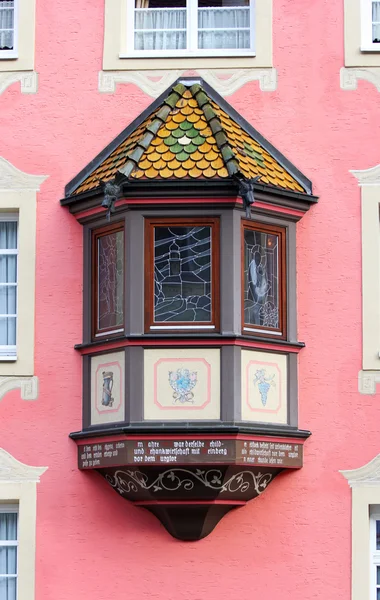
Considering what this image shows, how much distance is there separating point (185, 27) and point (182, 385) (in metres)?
4.55

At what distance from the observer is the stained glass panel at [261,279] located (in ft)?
54.9

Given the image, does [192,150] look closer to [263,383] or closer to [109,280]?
[109,280]

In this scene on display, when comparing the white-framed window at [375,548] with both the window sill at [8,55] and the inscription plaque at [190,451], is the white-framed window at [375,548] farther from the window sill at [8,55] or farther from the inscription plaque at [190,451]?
the window sill at [8,55]

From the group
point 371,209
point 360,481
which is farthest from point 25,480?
point 371,209

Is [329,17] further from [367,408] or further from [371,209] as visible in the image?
[367,408]

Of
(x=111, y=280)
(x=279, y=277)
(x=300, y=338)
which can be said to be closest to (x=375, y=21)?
(x=279, y=277)

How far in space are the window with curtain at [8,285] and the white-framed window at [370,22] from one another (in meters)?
4.55

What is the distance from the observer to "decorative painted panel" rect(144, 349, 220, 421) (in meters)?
16.3

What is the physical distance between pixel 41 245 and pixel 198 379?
8.42ft

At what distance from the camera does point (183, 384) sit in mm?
16297

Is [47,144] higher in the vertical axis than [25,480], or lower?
higher

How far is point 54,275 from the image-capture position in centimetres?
1744

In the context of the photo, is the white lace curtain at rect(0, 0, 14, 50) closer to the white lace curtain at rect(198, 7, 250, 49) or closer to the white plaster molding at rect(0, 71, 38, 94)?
the white plaster molding at rect(0, 71, 38, 94)

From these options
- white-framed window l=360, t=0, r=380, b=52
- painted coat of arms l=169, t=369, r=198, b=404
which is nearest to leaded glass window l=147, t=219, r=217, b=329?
painted coat of arms l=169, t=369, r=198, b=404
